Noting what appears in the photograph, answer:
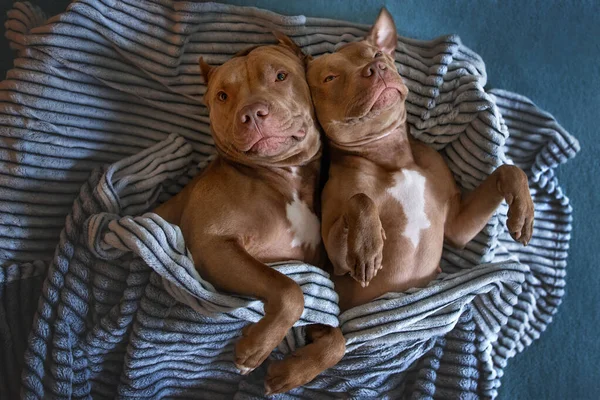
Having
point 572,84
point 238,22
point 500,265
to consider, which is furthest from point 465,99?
point 238,22

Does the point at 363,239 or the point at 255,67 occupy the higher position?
the point at 255,67

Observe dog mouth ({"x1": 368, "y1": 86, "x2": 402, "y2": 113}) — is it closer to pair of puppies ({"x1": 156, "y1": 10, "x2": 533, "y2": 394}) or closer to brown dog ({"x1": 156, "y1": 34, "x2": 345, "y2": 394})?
pair of puppies ({"x1": 156, "y1": 10, "x2": 533, "y2": 394})

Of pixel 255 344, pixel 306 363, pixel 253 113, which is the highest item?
pixel 253 113

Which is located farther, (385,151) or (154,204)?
(154,204)

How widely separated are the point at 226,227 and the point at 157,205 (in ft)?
1.72

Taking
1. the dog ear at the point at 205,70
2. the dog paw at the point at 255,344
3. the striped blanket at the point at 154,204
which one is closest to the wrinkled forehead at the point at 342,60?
the striped blanket at the point at 154,204

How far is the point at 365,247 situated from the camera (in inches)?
72.7

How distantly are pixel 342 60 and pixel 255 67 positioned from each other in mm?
310

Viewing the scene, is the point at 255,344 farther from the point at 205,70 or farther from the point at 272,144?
the point at 205,70

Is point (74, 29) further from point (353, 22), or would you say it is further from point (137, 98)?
point (353, 22)

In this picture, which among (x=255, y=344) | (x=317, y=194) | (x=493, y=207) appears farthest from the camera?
(x=317, y=194)

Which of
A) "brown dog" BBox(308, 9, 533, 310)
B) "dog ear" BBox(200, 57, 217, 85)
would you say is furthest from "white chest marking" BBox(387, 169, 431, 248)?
"dog ear" BBox(200, 57, 217, 85)

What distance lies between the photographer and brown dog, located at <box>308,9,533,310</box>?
1.91 meters

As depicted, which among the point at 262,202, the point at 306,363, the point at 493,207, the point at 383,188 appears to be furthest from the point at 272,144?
the point at 493,207
